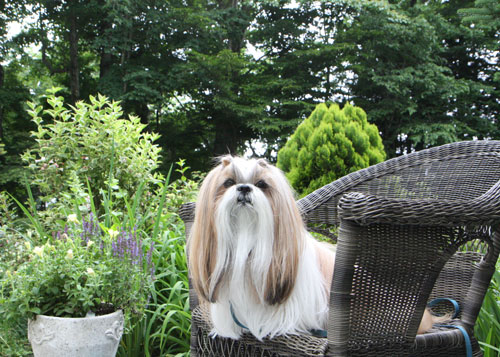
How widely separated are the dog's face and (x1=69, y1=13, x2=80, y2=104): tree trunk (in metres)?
14.7

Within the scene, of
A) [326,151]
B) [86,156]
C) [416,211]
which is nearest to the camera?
[416,211]

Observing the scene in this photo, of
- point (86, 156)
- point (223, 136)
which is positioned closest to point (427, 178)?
point (86, 156)

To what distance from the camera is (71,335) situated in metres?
2.20

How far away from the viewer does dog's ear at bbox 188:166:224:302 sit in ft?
5.46

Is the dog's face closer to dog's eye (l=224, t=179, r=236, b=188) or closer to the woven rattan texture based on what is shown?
dog's eye (l=224, t=179, r=236, b=188)

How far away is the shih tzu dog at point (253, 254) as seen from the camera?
1.62 meters

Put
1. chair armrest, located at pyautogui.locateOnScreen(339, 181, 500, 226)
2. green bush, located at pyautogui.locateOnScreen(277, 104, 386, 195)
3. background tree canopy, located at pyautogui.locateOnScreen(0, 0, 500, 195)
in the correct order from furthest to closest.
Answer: background tree canopy, located at pyautogui.locateOnScreen(0, 0, 500, 195), green bush, located at pyautogui.locateOnScreen(277, 104, 386, 195), chair armrest, located at pyautogui.locateOnScreen(339, 181, 500, 226)

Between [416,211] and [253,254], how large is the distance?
54 centimetres

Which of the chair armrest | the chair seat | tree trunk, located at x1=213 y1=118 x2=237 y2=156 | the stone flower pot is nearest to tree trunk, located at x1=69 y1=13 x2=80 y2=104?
tree trunk, located at x1=213 y1=118 x2=237 y2=156

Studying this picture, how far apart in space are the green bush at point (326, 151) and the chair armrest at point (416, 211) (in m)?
3.04

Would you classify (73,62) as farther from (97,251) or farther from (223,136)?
(97,251)

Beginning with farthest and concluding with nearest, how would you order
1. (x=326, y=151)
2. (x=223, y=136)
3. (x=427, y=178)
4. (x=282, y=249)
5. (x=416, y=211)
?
(x=223, y=136) < (x=326, y=151) < (x=427, y=178) < (x=282, y=249) < (x=416, y=211)

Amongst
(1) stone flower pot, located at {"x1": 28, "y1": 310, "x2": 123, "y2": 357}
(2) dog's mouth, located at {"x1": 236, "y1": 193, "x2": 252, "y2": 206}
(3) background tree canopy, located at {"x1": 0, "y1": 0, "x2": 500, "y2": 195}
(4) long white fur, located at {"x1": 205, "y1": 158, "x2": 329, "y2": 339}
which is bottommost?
(1) stone flower pot, located at {"x1": 28, "y1": 310, "x2": 123, "y2": 357}

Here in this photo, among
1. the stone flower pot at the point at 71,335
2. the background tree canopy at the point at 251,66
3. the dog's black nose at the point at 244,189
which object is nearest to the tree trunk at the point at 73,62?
the background tree canopy at the point at 251,66
